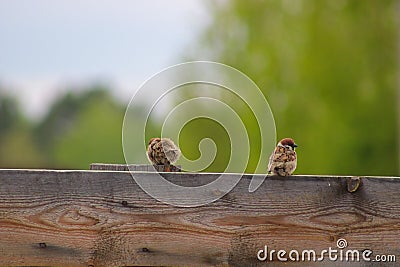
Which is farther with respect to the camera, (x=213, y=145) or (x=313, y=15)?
(x=313, y=15)

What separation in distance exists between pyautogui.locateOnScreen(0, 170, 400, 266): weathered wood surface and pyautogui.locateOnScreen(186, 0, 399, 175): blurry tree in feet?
56.7

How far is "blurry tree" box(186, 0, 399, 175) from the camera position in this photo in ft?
70.1

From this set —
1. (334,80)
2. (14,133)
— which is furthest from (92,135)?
(334,80)

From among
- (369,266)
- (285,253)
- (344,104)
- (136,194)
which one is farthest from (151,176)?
(344,104)

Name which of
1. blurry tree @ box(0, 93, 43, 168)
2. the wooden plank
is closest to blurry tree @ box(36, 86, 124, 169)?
blurry tree @ box(0, 93, 43, 168)

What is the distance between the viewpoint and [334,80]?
22.0 metres

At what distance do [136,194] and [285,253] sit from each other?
0.63m

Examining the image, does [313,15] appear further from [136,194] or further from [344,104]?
[136,194]

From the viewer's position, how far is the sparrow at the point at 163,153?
3.71 meters

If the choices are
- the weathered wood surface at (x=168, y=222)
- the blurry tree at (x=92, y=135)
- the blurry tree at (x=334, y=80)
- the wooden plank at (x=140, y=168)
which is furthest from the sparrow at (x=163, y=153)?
the blurry tree at (x=92, y=135)

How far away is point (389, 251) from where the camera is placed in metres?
3.61

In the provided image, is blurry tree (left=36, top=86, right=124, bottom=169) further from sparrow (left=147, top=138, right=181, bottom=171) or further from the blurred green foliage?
sparrow (left=147, top=138, right=181, bottom=171)

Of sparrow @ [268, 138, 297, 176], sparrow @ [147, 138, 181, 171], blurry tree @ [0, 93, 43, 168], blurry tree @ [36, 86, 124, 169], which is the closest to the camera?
sparrow @ [268, 138, 297, 176]

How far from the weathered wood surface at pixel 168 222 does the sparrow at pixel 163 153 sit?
7.0 inches
